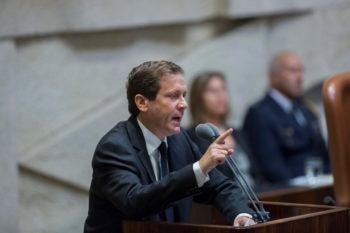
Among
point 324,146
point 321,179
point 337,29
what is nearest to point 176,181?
point 321,179

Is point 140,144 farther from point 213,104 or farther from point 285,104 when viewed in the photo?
point 285,104

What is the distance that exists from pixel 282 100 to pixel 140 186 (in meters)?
2.71

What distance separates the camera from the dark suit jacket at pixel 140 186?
2791 millimetres

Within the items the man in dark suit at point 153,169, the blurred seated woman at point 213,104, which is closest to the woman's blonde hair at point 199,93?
the blurred seated woman at point 213,104

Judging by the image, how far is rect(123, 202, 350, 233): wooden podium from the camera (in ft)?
8.85

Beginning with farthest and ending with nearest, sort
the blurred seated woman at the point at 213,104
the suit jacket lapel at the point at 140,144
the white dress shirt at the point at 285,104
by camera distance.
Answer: the white dress shirt at the point at 285,104 → the blurred seated woman at the point at 213,104 → the suit jacket lapel at the point at 140,144

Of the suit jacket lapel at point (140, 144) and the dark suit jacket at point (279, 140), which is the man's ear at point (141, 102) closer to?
the suit jacket lapel at point (140, 144)

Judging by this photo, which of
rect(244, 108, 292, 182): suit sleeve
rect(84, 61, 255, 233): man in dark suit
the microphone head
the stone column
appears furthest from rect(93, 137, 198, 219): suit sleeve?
rect(244, 108, 292, 182): suit sleeve

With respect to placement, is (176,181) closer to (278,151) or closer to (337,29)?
(278,151)

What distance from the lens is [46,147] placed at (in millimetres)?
4824

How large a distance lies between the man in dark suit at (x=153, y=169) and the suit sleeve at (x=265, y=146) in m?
2.10

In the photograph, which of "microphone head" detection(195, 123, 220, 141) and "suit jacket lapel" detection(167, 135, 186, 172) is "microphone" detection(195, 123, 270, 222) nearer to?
"microphone head" detection(195, 123, 220, 141)

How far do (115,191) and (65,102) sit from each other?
207cm

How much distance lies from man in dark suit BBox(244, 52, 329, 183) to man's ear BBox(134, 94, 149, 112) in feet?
7.32
